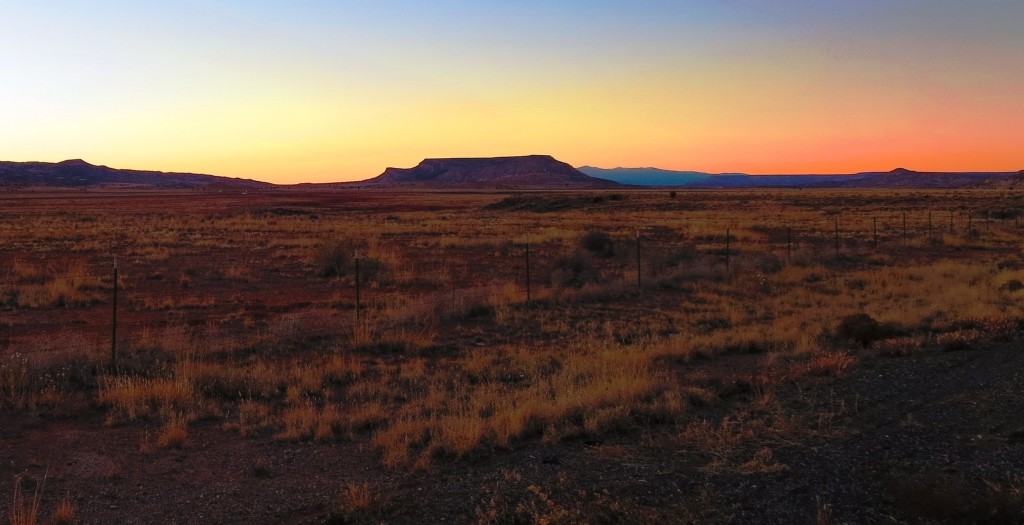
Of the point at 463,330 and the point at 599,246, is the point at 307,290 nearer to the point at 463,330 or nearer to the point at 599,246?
the point at 463,330

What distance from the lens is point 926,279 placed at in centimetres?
2141

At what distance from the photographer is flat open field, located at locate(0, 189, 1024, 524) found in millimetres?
6129

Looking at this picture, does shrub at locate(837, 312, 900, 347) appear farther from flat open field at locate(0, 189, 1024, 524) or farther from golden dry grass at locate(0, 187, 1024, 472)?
golden dry grass at locate(0, 187, 1024, 472)

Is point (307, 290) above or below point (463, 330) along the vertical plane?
above

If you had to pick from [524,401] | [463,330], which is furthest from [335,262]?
[524,401]

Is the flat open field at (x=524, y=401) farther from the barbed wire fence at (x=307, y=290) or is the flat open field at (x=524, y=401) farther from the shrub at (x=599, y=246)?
the shrub at (x=599, y=246)

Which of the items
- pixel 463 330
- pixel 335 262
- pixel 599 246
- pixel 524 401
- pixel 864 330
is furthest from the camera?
pixel 599 246

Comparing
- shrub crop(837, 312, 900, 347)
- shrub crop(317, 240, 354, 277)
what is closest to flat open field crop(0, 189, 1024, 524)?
shrub crop(837, 312, 900, 347)

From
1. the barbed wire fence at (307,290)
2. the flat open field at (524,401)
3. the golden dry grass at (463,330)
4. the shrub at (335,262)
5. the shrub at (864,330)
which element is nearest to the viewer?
the flat open field at (524,401)

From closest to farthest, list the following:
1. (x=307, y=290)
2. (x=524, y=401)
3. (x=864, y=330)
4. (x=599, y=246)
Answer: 1. (x=524, y=401)
2. (x=864, y=330)
3. (x=307, y=290)
4. (x=599, y=246)

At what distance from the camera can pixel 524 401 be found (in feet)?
29.6

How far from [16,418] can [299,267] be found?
1937 cm

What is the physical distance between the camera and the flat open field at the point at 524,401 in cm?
613

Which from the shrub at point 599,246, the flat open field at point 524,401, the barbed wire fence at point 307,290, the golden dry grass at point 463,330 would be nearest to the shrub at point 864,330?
the flat open field at point 524,401
